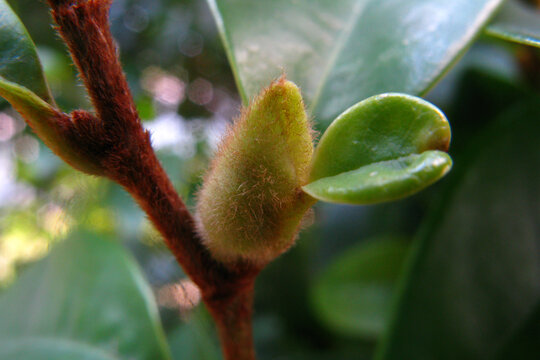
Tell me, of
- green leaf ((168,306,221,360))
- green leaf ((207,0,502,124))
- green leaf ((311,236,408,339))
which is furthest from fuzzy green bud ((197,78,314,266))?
green leaf ((311,236,408,339))

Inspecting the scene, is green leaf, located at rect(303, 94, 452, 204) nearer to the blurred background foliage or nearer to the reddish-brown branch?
the reddish-brown branch

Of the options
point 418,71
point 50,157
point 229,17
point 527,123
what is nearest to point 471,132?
point 527,123

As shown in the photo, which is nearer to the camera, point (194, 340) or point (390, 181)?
point (390, 181)

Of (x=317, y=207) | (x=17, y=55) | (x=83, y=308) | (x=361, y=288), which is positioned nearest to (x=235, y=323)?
(x=17, y=55)

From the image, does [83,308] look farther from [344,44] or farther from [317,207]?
[317,207]

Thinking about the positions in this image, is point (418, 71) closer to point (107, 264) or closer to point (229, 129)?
point (229, 129)

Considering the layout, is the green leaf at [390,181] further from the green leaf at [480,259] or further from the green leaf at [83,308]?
the green leaf at [83,308]

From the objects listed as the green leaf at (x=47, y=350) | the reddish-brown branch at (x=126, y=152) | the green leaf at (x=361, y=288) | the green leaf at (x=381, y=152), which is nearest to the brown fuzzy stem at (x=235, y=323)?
the reddish-brown branch at (x=126, y=152)
